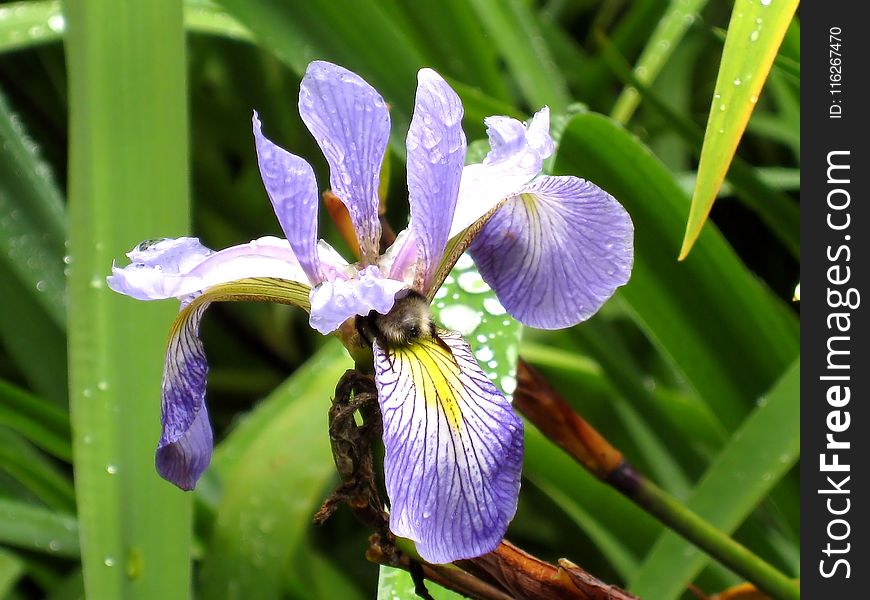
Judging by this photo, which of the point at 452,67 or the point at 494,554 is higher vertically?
the point at 452,67

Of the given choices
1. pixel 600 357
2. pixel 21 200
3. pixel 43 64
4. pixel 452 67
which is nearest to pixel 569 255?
pixel 600 357

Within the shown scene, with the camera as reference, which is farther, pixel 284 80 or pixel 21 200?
pixel 284 80

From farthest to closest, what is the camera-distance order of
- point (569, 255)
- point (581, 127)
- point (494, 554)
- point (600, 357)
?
point (600, 357)
point (581, 127)
point (569, 255)
point (494, 554)

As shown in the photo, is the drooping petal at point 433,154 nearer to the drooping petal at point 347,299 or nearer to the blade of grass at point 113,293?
the drooping petal at point 347,299

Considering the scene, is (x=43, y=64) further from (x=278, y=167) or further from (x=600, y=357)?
(x=278, y=167)

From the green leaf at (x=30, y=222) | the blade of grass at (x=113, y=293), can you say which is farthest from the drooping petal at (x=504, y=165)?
the green leaf at (x=30, y=222)

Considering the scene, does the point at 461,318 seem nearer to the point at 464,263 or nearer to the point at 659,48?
the point at 464,263

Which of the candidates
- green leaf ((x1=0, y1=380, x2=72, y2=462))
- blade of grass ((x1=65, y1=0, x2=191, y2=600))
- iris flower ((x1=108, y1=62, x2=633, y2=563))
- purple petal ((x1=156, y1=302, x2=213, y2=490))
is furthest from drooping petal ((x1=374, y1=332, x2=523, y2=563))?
green leaf ((x1=0, y1=380, x2=72, y2=462))

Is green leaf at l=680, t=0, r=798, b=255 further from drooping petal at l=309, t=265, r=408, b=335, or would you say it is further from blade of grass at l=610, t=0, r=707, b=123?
blade of grass at l=610, t=0, r=707, b=123
